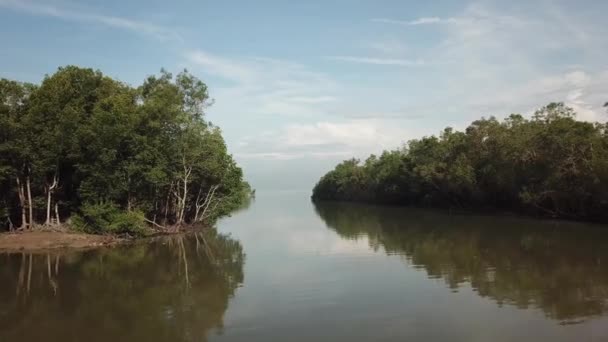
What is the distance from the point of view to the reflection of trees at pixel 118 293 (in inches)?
507

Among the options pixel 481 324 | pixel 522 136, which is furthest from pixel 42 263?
pixel 522 136

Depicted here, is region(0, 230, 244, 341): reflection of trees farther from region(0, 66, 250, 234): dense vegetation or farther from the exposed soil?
region(0, 66, 250, 234): dense vegetation

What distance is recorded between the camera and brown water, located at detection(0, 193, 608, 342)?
40.1 feet

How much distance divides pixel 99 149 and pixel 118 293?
16203 millimetres

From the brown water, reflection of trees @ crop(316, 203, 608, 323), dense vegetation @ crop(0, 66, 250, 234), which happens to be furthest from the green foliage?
reflection of trees @ crop(316, 203, 608, 323)

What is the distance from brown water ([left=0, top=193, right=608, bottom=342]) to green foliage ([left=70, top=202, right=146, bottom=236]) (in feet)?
9.33

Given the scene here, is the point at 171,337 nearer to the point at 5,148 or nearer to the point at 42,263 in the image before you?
the point at 42,263

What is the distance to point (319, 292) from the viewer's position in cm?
1656

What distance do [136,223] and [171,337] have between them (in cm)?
2173

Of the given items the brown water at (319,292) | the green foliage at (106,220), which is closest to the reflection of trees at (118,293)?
the brown water at (319,292)

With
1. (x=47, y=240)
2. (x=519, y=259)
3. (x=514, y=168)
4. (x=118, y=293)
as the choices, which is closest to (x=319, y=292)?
(x=118, y=293)

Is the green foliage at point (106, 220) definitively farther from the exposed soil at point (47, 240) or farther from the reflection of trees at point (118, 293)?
the reflection of trees at point (118, 293)

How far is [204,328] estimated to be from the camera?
12656mm

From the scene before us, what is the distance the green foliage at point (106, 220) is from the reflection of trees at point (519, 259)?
1462cm
